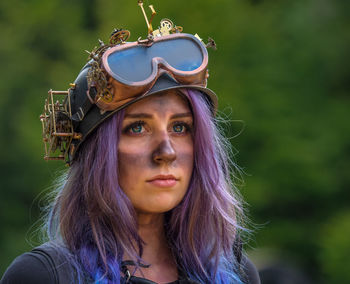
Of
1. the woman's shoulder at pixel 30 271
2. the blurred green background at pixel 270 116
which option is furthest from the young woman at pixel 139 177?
the blurred green background at pixel 270 116

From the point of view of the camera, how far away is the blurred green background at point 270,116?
459 inches

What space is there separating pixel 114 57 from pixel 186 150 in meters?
0.40

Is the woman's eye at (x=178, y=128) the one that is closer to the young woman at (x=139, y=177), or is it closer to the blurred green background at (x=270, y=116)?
the young woman at (x=139, y=177)

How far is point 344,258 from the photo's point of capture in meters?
11.0

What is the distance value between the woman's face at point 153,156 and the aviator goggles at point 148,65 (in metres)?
0.06

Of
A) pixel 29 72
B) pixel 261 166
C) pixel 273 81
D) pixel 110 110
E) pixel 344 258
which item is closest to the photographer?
pixel 110 110

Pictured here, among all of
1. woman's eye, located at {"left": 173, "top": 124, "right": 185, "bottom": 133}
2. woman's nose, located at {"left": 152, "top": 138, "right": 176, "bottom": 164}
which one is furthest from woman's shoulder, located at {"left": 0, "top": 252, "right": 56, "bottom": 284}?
woman's eye, located at {"left": 173, "top": 124, "right": 185, "bottom": 133}

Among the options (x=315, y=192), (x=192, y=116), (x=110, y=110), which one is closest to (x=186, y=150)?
(x=192, y=116)

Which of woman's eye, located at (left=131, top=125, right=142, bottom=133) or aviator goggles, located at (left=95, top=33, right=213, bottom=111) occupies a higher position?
aviator goggles, located at (left=95, top=33, right=213, bottom=111)

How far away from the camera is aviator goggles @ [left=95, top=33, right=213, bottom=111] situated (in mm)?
2750

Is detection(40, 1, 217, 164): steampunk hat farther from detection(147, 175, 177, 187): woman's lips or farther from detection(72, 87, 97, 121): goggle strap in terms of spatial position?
detection(147, 175, 177, 187): woman's lips

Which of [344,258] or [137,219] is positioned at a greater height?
[137,219]

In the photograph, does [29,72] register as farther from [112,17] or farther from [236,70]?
[236,70]

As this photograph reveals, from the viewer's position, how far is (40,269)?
103 inches
